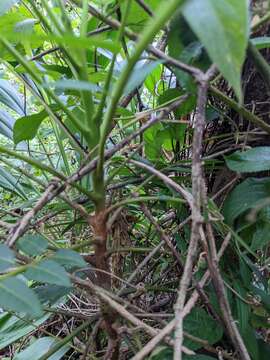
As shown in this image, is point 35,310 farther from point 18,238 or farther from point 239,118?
point 239,118

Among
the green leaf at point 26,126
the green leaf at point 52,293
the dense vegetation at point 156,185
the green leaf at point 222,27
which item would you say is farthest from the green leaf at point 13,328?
the green leaf at point 222,27

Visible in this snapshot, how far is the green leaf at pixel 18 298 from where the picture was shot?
0.26m

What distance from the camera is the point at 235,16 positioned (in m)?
0.18

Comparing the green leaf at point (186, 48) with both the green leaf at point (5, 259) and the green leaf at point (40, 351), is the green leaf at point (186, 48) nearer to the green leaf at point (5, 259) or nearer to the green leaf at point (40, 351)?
the green leaf at point (5, 259)

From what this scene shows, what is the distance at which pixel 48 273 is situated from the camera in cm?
30

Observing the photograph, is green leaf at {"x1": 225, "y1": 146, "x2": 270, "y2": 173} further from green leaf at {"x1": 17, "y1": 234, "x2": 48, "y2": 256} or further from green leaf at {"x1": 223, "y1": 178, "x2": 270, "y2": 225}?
green leaf at {"x1": 17, "y1": 234, "x2": 48, "y2": 256}

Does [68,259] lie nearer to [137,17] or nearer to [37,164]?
[37,164]

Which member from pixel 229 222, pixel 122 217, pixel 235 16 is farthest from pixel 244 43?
pixel 122 217

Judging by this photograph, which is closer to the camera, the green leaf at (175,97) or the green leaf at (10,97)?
the green leaf at (175,97)

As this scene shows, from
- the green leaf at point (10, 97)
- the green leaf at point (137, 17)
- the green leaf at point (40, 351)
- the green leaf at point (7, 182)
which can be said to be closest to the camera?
the green leaf at point (137, 17)

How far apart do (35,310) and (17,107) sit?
704mm

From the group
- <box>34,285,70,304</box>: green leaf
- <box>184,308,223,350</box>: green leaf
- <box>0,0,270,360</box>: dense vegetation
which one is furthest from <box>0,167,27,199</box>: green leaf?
<box>184,308,223,350</box>: green leaf

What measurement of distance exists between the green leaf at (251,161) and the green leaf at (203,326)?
166mm

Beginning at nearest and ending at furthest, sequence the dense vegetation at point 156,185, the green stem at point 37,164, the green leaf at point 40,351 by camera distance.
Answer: the dense vegetation at point 156,185
the green stem at point 37,164
the green leaf at point 40,351
